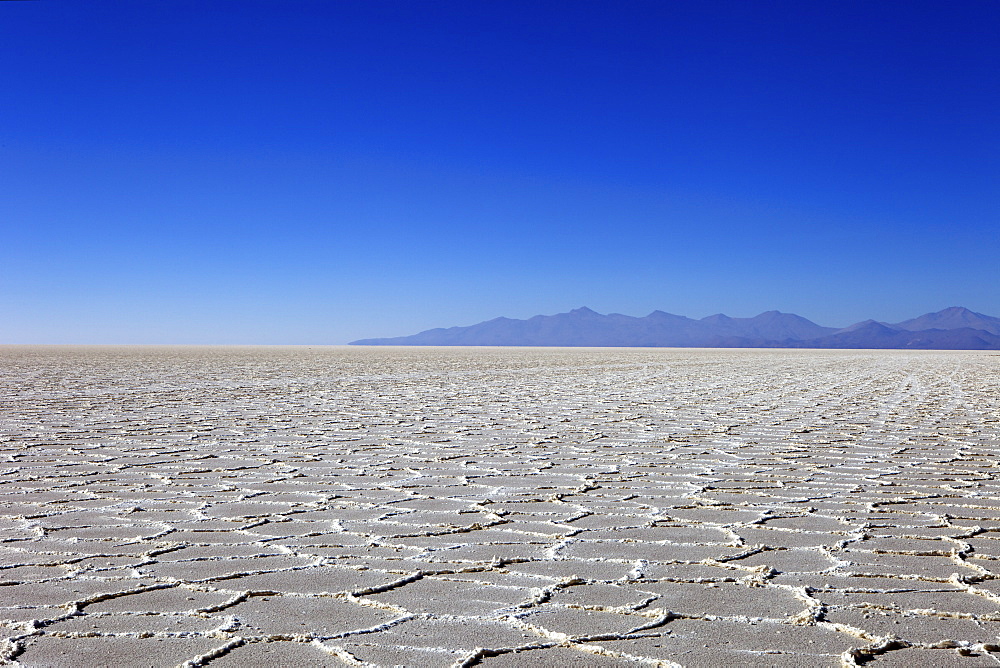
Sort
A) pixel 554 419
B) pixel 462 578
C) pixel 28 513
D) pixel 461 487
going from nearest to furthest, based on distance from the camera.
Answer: pixel 462 578 < pixel 28 513 < pixel 461 487 < pixel 554 419

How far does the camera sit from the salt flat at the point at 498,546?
1964mm

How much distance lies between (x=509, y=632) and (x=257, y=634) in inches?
22.3

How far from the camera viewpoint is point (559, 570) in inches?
101

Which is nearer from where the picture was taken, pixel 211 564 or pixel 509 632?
pixel 509 632

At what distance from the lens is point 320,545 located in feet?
9.32

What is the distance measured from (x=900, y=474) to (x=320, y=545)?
9.69 feet

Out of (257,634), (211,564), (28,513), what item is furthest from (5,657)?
(28,513)

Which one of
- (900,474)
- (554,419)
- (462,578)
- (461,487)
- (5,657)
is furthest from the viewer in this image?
(554,419)

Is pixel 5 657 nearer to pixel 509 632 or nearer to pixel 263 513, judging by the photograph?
pixel 509 632

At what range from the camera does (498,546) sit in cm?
285

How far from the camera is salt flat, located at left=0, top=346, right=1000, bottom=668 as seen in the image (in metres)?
1.96

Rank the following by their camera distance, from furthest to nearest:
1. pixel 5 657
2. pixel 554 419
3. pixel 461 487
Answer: pixel 554 419
pixel 461 487
pixel 5 657

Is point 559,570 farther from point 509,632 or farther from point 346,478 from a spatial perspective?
point 346,478

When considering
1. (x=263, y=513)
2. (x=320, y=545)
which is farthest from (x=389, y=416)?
(x=320, y=545)
